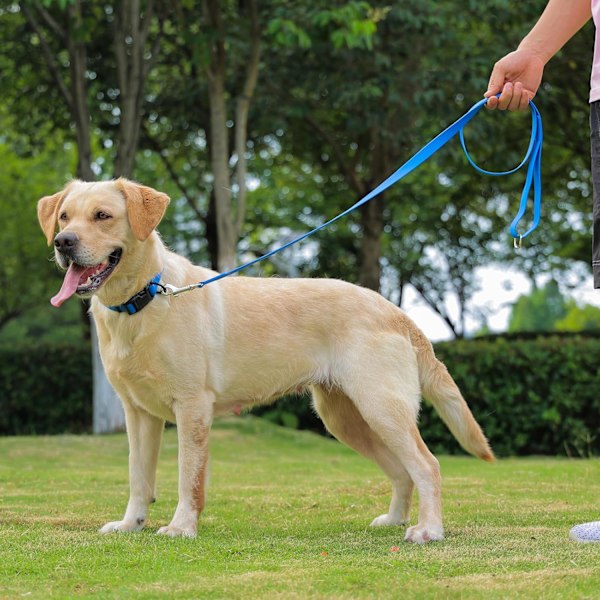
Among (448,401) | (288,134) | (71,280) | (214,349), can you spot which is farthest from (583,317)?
(71,280)

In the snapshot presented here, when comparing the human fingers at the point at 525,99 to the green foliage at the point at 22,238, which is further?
the green foliage at the point at 22,238

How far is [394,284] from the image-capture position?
30359mm

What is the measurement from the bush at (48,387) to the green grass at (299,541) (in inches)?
242

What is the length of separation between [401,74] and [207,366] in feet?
33.2

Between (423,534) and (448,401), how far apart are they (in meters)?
0.91

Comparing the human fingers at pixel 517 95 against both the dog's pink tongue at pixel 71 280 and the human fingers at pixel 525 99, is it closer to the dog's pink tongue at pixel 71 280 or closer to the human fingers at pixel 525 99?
the human fingers at pixel 525 99

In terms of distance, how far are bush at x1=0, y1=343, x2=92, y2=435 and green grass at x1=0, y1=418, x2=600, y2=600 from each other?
6.16m

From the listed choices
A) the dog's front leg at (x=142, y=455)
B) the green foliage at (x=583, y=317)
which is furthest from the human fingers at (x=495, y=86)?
the green foliage at (x=583, y=317)

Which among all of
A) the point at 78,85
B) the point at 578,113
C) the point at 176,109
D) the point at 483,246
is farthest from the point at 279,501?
the point at 483,246

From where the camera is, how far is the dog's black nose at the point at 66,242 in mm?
4984

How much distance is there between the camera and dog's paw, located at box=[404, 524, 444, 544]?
4969mm

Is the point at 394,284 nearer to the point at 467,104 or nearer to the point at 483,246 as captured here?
the point at 483,246

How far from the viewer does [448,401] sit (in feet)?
18.4

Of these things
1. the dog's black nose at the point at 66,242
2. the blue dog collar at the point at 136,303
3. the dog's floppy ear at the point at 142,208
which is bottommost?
the blue dog collar at the point at 136,303
